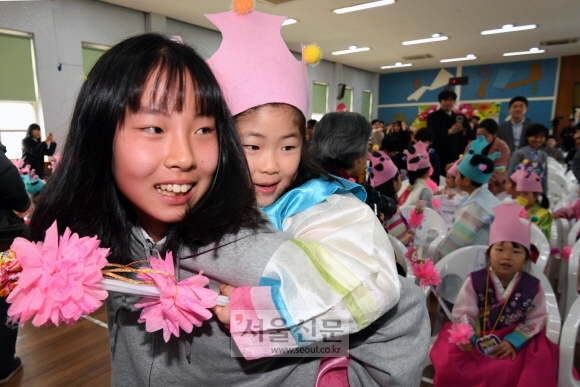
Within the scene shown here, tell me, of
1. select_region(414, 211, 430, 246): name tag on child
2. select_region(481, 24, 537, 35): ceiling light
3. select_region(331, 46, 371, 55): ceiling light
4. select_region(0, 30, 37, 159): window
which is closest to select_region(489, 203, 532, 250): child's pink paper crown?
select_region(414, 211, 430, 246): name tag on child

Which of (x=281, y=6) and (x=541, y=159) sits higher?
(x=281, y=6)

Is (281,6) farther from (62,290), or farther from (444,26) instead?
(62,290)

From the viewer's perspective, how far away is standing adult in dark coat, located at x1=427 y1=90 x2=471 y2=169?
5824 millimetres

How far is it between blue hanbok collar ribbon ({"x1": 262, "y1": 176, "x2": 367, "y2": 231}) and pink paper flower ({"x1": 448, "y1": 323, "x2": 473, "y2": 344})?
137 cm

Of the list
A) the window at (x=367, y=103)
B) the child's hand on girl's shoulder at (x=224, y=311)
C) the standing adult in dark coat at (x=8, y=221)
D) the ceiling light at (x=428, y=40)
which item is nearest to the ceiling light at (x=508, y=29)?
the ceiling light at (x=428, y=40)

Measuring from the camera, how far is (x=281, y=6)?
7191 millimetres

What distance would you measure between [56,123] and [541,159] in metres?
7.82

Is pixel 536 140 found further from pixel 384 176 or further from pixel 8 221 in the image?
pixel 8 221

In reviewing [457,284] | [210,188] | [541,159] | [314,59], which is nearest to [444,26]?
[541,159]

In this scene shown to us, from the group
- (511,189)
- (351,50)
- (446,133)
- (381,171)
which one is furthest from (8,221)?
(351,50)

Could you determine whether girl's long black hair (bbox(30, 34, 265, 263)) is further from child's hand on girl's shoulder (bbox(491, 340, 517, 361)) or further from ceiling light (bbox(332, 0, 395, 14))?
ceiling light (bbox(332, 0, 395, 14))

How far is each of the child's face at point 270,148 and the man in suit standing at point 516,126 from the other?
5638mm

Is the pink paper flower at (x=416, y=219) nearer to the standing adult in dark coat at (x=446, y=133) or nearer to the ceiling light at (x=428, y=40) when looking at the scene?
the standing adult in dark coat at (x=446, y=133)

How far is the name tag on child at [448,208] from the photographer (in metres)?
3.63
